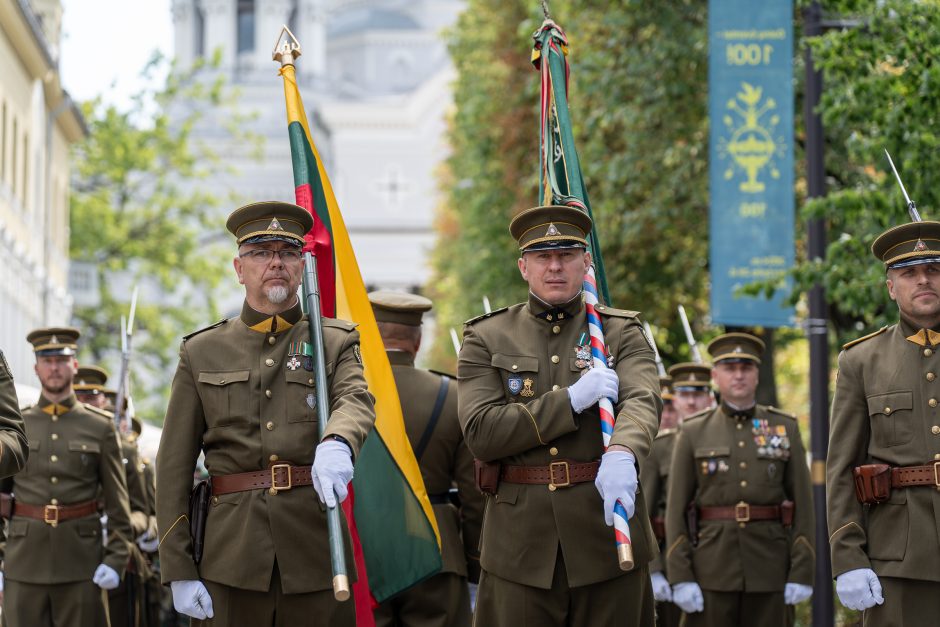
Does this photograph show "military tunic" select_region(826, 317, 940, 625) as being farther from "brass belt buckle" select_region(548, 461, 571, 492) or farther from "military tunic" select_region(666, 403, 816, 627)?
"military tunic" select_region(666, 403, 816, 627)

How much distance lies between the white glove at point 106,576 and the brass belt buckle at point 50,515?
1.41ft

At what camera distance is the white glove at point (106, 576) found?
11625mm

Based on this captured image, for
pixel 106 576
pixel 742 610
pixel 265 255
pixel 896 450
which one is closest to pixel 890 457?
pixel 896 450

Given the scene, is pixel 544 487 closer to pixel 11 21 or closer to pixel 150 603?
pixel 150 603

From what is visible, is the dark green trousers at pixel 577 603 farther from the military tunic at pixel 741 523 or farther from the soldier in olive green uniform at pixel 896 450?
the military tunic at pixel 741 523

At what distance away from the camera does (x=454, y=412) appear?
9773 millimetres

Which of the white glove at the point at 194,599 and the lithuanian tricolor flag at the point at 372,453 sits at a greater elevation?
the lithuanian tricolor flag at the point at 372,453

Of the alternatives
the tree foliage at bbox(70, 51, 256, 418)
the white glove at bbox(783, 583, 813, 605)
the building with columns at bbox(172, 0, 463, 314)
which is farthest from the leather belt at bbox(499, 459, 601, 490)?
the building with columns at bbox(172, 0, 463, 314)

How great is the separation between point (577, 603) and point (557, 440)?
67 cm

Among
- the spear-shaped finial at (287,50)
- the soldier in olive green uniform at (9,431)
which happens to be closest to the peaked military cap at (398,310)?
the spear-shaped finial at (287,50)

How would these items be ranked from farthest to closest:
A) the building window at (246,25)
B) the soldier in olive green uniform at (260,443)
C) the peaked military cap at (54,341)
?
1. the building window at (246,25)
2. the peaked military cap at (54,341)
3. the soldier in olive green uniform at (260,443)

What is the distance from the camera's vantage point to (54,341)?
1166 centimetres

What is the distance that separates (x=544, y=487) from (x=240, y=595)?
131cm

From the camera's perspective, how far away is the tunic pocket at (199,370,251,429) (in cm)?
742
